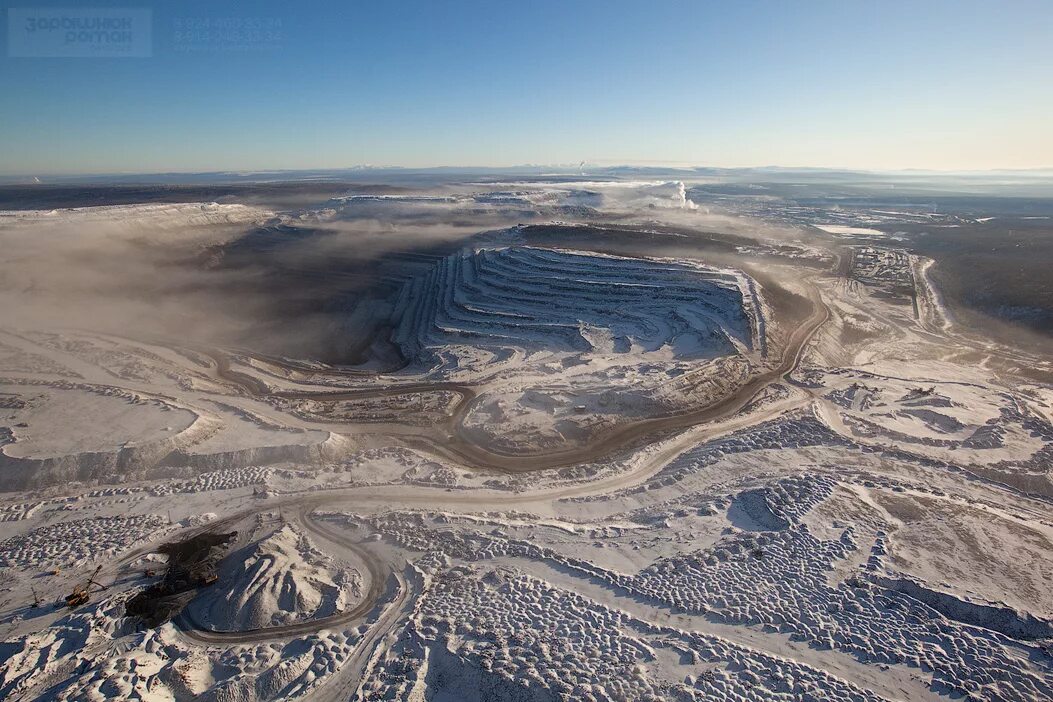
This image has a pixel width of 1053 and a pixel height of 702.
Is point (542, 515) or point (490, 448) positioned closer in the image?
point (542, 515)

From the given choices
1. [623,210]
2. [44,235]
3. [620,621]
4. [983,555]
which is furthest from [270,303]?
[623,210]

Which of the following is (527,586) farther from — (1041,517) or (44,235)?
(44,235)

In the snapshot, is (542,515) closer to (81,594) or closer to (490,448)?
(490,448)

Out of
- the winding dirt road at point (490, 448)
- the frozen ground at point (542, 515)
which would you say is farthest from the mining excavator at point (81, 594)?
the winding dirt road at point (490, 448)

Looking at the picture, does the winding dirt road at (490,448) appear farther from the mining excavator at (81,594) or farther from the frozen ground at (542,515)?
the mining excavator at (81,594)

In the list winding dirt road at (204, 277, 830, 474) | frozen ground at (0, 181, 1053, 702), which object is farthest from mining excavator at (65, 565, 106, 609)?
winding dirt road at (204, 277, 830, 474)

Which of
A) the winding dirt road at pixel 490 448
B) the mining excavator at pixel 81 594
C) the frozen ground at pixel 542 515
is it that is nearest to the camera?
the frozen ground at pixel 542 515

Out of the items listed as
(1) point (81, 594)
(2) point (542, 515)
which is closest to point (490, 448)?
(2) point (542, 515)
